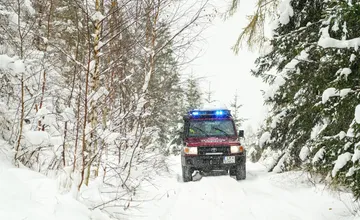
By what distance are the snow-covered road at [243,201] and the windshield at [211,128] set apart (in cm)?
155

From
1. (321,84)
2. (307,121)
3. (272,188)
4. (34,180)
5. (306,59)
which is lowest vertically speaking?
(272,188)

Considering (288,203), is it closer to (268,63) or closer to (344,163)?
(344,163)

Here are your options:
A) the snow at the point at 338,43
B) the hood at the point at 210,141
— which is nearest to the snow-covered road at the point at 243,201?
the hood at the point at 210,141

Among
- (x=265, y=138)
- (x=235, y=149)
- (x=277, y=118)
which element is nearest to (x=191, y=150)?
(x=235, y=149)

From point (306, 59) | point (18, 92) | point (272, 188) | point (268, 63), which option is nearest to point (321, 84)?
point (306, 59)

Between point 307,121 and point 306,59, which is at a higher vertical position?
point 306,59

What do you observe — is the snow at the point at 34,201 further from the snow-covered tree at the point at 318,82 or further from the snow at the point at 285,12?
the snow at the point at 285,12

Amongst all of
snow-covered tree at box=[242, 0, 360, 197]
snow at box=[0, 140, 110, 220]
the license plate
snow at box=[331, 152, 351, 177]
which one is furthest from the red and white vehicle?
snow at box=[0, 140, 110, 220]

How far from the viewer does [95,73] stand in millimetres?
5020

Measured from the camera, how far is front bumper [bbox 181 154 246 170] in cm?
1009

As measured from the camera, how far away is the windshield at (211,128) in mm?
10792

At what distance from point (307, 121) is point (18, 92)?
561cm

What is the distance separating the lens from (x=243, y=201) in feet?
23.9

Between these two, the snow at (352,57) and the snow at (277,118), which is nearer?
the snow at (352,57)
